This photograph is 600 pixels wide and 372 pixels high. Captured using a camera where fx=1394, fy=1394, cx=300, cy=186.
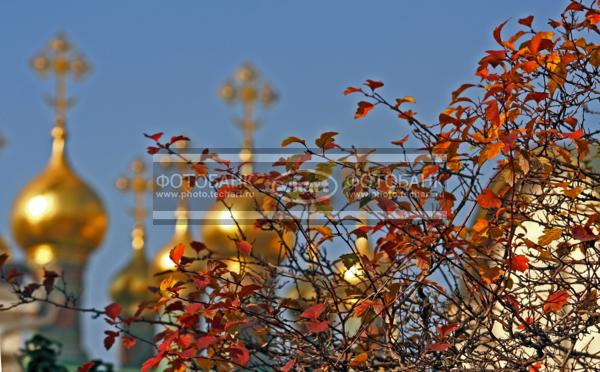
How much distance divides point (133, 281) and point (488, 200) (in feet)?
58.5

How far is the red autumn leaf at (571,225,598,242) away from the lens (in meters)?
3.88

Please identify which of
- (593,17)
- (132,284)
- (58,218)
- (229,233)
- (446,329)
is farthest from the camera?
(132,284)

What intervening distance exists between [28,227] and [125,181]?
2.86 m

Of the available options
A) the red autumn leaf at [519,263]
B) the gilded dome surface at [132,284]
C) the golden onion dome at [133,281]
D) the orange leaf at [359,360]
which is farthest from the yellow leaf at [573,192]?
the gilded dome surface at [132,284]

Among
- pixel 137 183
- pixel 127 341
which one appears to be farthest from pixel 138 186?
pixel 127 341

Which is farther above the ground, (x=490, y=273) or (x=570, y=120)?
(x=570, y=120)

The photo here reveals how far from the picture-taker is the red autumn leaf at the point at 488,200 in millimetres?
3975

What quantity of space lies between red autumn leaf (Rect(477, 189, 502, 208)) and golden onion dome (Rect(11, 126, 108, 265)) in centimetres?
1489

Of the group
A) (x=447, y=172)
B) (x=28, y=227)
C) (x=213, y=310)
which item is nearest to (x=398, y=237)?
(x=447, y=172)

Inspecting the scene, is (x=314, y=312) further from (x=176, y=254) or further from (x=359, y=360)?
(x=176, y=254)

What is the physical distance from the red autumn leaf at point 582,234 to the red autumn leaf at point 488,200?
0.74 ft

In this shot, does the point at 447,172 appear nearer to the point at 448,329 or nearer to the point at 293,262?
the point at 448,329

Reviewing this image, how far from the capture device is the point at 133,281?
21484 millimetres

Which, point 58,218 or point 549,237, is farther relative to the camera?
point 58,218
